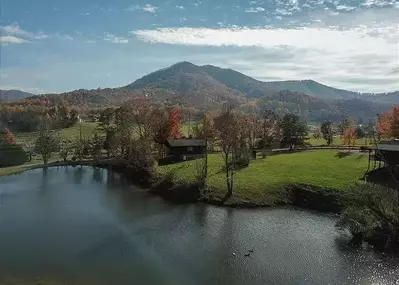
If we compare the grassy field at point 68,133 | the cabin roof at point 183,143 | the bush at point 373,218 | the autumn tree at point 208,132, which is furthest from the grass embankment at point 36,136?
the bush at point 373,218

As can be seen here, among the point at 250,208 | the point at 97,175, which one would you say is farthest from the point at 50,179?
the point at 250,208

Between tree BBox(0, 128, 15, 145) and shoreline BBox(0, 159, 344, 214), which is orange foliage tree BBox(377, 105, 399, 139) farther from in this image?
tree BBox(0, 128, 15, 145)

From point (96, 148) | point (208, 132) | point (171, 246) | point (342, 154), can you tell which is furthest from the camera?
point (96, 148)

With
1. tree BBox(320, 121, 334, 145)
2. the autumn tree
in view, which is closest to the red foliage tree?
the autumn tree

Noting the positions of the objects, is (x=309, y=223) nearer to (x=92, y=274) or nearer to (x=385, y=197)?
(x=385, y=197)

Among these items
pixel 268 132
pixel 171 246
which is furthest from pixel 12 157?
pixel 171 246

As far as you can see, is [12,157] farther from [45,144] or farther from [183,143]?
[183,143]
